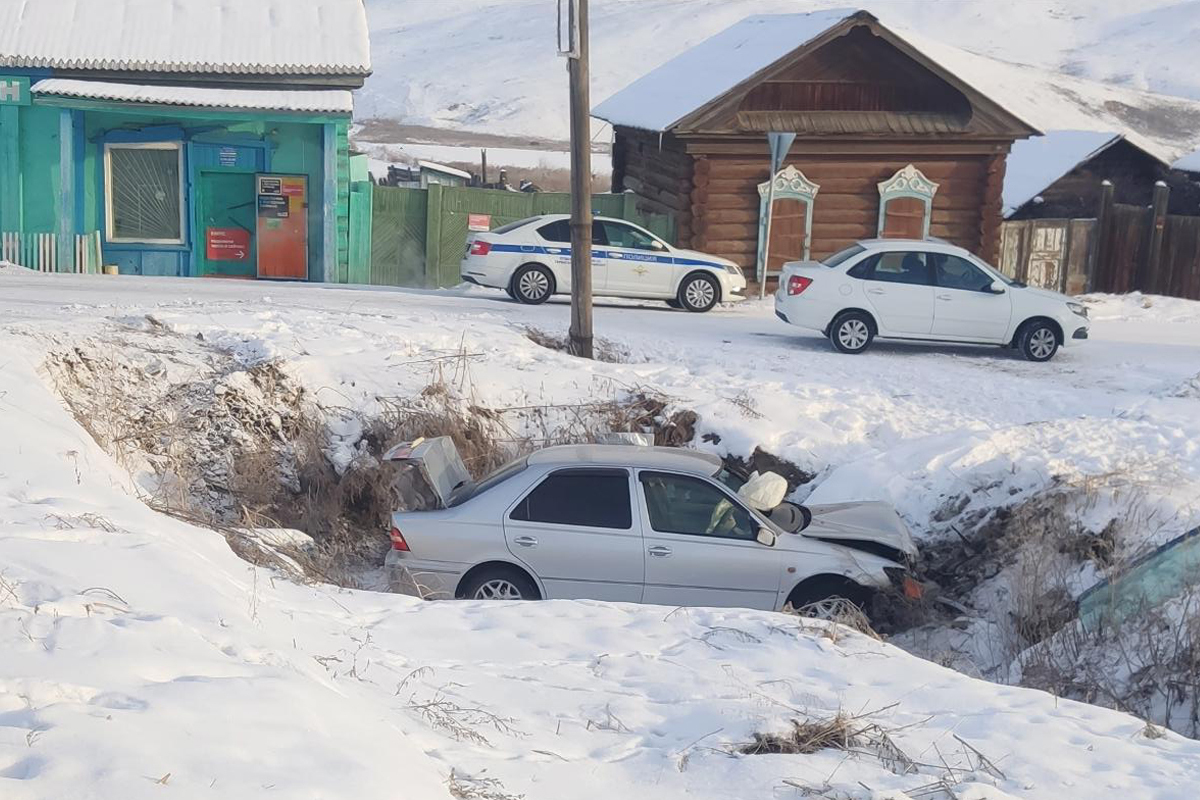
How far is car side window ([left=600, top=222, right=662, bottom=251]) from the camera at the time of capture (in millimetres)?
20484

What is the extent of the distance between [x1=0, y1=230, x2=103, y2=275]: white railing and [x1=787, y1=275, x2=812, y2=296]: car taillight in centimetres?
1197

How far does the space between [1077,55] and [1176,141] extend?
105 ft

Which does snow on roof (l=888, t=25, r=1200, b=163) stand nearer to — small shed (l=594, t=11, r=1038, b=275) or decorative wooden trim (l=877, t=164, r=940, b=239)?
small shed (l=594, t=11, r=1038, b=275)

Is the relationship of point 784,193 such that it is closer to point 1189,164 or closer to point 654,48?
point 1189,164

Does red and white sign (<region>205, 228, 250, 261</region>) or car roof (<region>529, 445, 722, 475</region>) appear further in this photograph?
red and white sign (<region>205, 228, 250, 261</region>)

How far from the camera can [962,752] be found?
18.9ft

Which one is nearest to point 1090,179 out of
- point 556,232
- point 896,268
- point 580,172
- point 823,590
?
point 896,268

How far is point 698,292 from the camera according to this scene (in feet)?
68.5

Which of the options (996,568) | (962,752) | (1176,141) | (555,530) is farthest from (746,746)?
(1176,141)

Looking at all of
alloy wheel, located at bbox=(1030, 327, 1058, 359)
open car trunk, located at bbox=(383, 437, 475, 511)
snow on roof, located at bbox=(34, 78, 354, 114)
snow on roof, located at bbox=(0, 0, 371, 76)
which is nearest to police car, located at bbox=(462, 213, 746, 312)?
snow on roof, located at bbox=(34, 78, 354, 114)

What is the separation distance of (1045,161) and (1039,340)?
17.4m

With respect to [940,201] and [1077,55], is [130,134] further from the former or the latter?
[1077,55]

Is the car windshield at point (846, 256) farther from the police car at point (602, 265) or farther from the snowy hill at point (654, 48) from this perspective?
the snowy hill at point (654, 48)

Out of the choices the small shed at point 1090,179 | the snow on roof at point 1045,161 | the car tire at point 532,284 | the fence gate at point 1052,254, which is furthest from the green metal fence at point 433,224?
the small shed at point 1090,179
